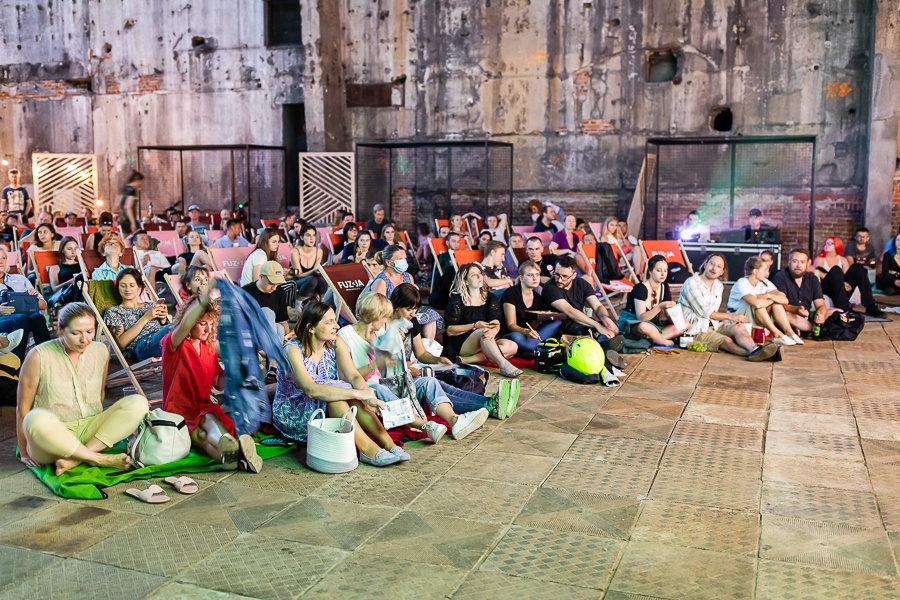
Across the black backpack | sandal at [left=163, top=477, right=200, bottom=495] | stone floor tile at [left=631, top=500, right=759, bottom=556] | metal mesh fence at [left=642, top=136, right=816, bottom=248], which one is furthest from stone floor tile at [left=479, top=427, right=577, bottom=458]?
metal mesh fence at [left=642, top=136, right=816, bottom=248]

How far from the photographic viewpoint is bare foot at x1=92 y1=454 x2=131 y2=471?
16.4ft

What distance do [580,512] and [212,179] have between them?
17746 millimetres

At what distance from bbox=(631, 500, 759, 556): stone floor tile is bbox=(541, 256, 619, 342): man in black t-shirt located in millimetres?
3950

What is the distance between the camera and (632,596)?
143 inches

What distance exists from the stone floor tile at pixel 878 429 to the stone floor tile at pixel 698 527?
74.4 inches

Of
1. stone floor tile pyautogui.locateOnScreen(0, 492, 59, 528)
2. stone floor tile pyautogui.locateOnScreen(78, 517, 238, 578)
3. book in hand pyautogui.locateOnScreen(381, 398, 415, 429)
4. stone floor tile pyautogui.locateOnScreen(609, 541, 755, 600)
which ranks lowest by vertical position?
stone floor tile pyautogui.locateOnScreen(609, 541, 755, 600)

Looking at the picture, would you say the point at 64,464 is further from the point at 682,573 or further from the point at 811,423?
the point at 811,423

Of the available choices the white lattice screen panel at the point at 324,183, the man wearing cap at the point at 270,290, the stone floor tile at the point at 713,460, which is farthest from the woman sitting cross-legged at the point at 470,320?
the white lattice screen panel at the point at 324,183

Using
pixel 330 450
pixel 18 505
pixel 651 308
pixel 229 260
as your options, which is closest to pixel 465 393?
pixel 330 450

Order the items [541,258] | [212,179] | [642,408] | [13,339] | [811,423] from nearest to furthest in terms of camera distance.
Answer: [811,423] < [642,408] < [13,339] < [541,258] < [212,179]

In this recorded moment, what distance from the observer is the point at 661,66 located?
18.0 metres

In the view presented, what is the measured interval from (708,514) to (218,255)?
23.2 feet

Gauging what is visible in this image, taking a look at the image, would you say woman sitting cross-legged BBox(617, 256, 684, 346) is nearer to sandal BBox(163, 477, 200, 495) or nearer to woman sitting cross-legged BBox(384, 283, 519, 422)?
woman sitting cross-legged BBox(384, 283, 519, 422)

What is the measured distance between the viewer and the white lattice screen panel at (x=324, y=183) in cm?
1889
